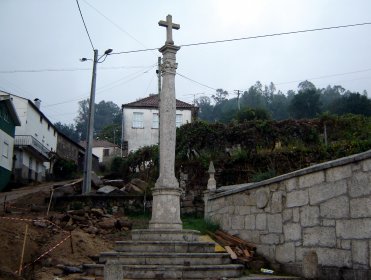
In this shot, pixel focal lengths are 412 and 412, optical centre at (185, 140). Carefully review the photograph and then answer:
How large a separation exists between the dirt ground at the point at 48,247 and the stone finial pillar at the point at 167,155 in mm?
1493

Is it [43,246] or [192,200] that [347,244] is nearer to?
[43,246]

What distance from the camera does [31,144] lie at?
33.3 metres

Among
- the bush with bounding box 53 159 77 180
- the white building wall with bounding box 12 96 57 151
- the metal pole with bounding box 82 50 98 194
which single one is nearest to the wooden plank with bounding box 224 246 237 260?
the metal pole with bounding box 82 50 98 194

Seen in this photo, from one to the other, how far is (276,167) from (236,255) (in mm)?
9469

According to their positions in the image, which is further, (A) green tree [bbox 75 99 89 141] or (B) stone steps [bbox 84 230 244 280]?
(A) green tree [bbox 75 99 89 141]

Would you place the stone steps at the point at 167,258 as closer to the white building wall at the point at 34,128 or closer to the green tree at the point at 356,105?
the white building wall at the point at 34,128

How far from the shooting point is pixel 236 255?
8375 mm

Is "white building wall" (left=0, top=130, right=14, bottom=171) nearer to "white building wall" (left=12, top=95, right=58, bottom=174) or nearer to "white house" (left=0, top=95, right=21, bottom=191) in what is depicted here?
"white house" (left=0, top=95, right=21, bottom=191)

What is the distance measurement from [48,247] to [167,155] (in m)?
3.52

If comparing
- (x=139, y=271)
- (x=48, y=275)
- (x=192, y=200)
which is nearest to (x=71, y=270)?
(x=48, y=275)

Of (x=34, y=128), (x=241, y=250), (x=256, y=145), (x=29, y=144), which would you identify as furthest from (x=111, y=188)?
(x=34, y=128)

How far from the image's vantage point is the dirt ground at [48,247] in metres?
7.36

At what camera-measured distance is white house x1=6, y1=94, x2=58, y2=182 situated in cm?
3316

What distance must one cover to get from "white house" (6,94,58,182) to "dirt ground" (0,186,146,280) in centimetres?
2353
